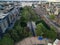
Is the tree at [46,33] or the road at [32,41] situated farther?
the tree at [46,33]

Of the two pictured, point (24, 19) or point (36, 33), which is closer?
point (36, 33)

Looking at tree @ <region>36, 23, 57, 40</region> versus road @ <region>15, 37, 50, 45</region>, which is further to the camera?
tree @ <region>36, 23, 57, 40</region>

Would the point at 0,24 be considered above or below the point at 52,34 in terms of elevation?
above

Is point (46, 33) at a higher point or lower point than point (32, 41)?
higher

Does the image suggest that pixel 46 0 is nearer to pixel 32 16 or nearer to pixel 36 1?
pixel 36 1

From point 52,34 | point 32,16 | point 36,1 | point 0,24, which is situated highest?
point 0,24

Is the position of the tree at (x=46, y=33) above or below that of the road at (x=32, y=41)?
above

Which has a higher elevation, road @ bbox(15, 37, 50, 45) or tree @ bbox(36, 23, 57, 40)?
tree @ bbox(36, 23, 57, 40)

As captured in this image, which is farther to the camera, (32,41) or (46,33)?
(46,33)

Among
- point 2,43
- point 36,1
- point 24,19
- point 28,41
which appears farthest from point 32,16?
point 36,1

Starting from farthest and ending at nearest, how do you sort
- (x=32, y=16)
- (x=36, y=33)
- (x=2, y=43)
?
(x=32, y=16) → (x=36, y=33) → (x=2, y=43)

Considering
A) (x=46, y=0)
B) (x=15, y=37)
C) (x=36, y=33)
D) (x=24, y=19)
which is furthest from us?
(x=46, y=0)
